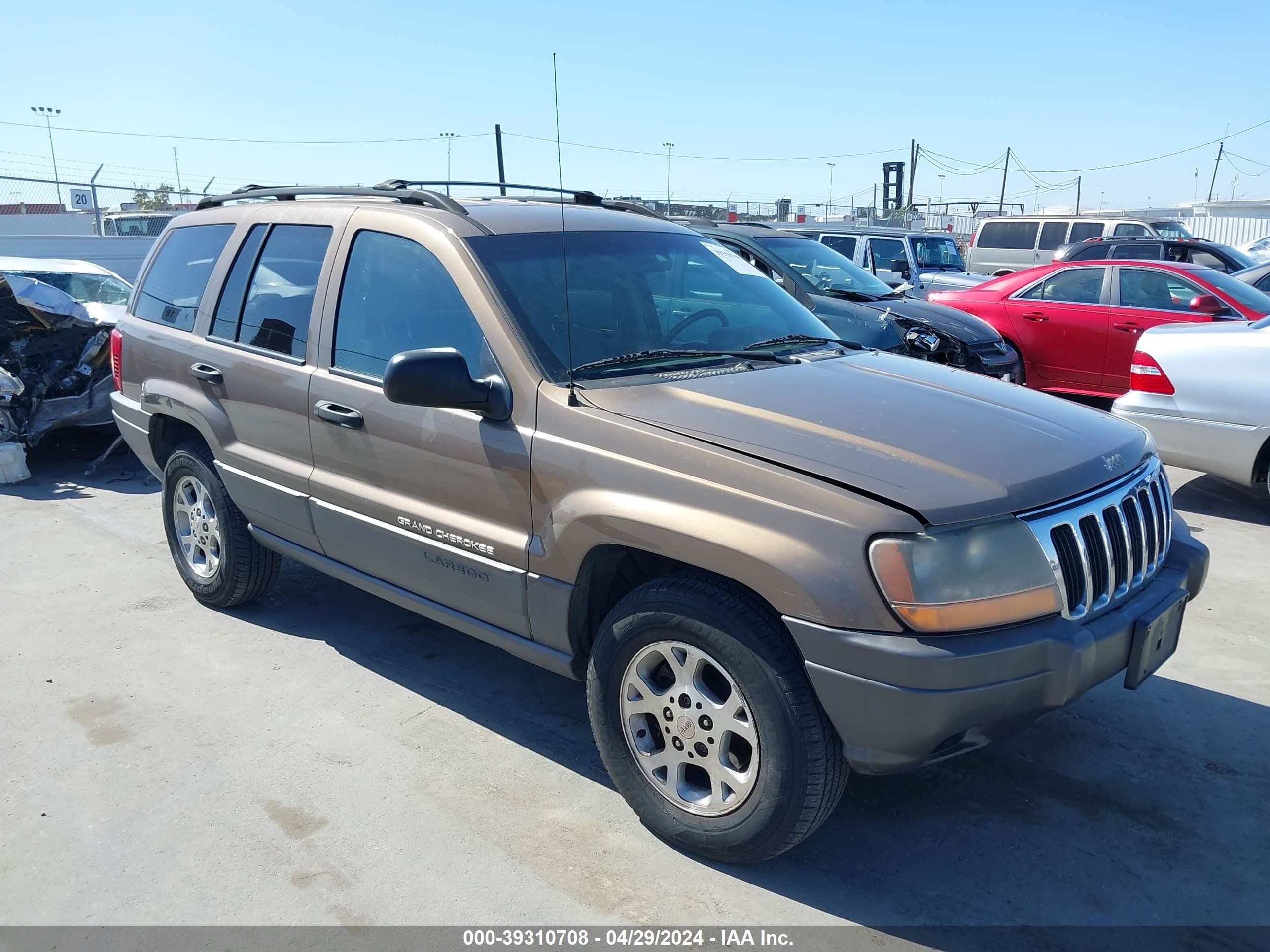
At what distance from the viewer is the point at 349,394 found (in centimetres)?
386

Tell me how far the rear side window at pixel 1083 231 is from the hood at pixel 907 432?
18005mm

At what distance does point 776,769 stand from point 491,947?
36.2 inches

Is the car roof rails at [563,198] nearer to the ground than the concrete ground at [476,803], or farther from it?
farther from it

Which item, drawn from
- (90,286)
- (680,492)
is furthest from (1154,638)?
(90,286)

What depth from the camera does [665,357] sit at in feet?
11.8

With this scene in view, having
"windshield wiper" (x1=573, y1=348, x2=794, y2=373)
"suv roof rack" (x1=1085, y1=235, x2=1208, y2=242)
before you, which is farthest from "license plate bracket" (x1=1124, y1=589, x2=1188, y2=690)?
"suv roof rack" (x1=1085, y1=235, x2=1208, y2=242)

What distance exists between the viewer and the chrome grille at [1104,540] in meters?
2.75

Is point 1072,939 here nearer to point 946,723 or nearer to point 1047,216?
point 946,723

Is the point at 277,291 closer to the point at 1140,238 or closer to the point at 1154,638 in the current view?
the point at 1154,638

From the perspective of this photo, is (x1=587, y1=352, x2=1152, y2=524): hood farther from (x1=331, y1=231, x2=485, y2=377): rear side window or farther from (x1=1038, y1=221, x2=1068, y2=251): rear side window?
(x1=1038, y1=221, x2=1068, y2=251): rear side window

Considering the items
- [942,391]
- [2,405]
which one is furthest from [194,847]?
[2,405]

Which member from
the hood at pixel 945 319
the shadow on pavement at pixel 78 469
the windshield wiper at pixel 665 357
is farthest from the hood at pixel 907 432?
the shadow on pavement at pixel 78 469

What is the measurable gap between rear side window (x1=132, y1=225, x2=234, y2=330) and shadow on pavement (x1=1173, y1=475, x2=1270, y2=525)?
19.9 feet

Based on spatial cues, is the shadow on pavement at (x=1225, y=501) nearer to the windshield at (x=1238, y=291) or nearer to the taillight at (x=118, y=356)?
the windshield at (x=1238, y=291)
